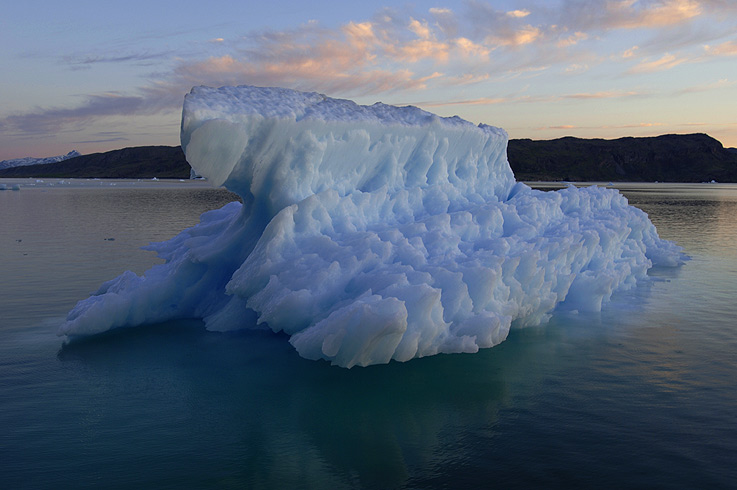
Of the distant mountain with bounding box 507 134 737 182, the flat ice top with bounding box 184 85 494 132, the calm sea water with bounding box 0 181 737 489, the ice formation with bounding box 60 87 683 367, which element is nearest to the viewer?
the calm sea water with bounding box 0 181 737 489

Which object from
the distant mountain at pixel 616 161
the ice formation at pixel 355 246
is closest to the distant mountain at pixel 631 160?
the distant mountain at pixel 616 161

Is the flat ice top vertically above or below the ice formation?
above

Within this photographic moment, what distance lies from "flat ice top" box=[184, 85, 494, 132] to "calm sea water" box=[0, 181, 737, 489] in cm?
432

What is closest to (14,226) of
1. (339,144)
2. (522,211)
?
(339,144)

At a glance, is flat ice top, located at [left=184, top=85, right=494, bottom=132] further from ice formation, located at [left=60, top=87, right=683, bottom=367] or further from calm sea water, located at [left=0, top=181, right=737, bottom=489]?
calm sea water, located at [left=0, top=181, right=737, bottom=489]

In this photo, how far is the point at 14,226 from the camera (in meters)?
28.8

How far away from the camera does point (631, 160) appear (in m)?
183

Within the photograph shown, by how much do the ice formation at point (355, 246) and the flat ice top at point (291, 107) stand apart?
0.14ft

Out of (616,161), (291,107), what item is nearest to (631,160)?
(616,161)

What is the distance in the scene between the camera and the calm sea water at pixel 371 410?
570 centimetres

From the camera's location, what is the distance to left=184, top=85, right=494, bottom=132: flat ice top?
1011cm

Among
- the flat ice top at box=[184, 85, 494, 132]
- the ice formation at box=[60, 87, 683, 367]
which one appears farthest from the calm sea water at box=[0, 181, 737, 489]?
the flat ice top at box=[184, 85, 494, 132]

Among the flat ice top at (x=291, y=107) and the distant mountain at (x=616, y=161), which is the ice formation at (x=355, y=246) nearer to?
the flat ice top at (x=291, y=107)

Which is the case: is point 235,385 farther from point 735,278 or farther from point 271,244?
point 735,278
